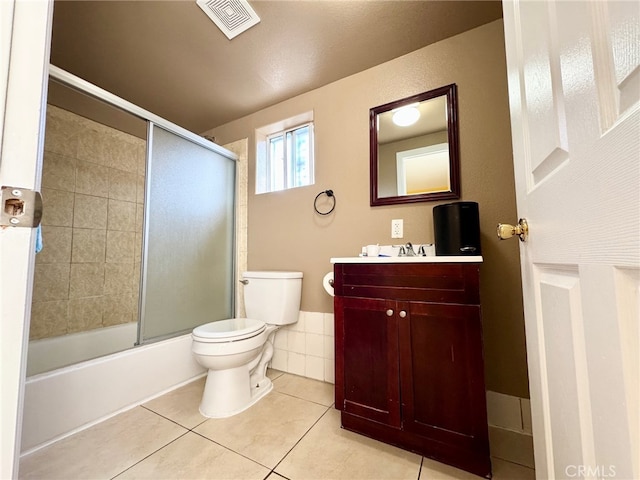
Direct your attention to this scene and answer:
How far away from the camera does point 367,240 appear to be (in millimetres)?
1621

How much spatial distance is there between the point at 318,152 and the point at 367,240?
76 cm

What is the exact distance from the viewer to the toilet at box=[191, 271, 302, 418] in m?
1.30

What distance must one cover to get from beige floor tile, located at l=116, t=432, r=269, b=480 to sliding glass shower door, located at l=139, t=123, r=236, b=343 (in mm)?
734

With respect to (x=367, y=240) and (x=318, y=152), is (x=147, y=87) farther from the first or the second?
(x=367, y=240)

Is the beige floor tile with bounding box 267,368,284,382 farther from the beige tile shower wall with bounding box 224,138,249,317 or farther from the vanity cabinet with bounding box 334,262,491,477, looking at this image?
the vanity cabinet with bounding box 334,262,491,477

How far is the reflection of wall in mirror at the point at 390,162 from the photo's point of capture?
1539 mm

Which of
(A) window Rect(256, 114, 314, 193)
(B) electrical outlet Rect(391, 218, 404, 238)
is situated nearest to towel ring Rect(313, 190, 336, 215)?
(A) window Rect(256, 114, 314, 193)

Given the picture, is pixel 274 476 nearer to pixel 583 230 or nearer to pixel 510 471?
pixel 510 471

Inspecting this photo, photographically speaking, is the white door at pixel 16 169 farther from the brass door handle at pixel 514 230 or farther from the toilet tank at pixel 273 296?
the toilet tank at pixel 273 296

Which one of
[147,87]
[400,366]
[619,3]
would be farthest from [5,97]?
[147,87]

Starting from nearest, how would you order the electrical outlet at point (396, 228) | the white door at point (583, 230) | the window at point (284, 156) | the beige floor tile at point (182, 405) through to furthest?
the white door at point (583, 230) → the beige floor tile at point (182, 405) → the electrical outlet at point (396, 228) → the window at point (284, 156)

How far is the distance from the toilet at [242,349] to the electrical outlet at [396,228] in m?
0.73

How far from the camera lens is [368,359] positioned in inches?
43.7

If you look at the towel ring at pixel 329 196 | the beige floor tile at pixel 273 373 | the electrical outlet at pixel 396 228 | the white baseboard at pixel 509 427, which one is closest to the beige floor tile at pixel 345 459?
the white baseboard at pixel 509 427
